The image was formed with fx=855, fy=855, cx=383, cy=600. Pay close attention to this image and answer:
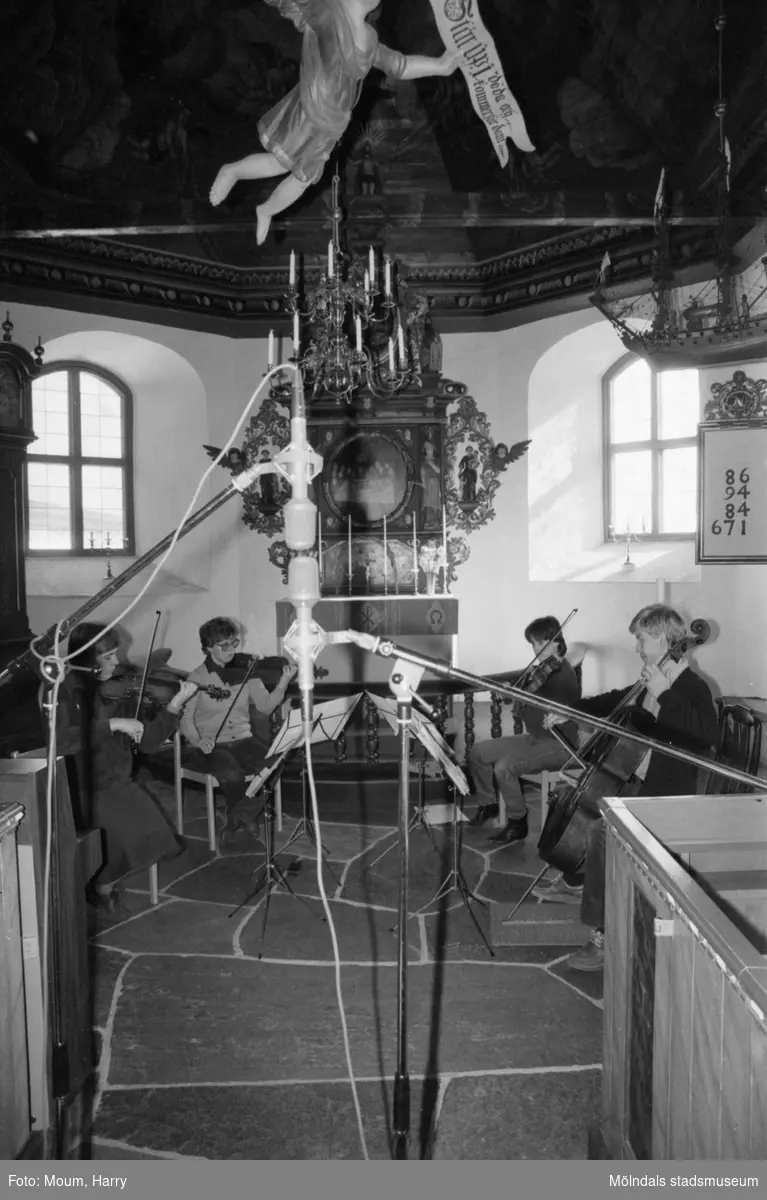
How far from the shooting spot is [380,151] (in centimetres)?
970

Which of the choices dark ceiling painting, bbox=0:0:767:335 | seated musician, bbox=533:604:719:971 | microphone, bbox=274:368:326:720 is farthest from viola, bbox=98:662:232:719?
microphone, bbox=274:368:326:720

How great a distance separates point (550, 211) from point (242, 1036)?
8.37 m

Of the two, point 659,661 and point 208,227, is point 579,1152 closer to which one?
point 659,661

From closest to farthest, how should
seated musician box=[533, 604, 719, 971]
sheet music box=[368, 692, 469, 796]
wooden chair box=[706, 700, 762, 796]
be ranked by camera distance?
sheet music box=[368, 692, 469, 796] → wooden chair box=[706, 700, 762, 796] → seated musician box=[533, 604, 719, 971]

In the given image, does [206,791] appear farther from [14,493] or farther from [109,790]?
[14,493]

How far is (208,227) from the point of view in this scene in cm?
823

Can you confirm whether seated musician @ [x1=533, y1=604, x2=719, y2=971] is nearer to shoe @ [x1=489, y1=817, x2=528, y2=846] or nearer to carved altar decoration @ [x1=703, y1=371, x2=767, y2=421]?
shoe @ [x1=489, y1=817, x2=528, y2=846]

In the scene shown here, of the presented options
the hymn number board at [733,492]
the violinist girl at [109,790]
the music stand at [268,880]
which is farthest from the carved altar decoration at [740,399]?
the violinist girl at [109,790]

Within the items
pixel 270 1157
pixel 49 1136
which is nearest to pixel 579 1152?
pixel 270 1157

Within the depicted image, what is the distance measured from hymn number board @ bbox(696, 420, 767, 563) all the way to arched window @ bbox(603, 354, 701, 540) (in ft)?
4.55

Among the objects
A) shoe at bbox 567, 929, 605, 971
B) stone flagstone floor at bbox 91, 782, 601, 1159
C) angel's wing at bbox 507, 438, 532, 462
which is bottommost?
stone flagstone floor at bbox 91, 782, 601, 1159

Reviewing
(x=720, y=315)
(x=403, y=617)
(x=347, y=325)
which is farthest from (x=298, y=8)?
(x=403, y=617)

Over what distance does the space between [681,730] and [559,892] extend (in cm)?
147

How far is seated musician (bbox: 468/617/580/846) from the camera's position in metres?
6.25
